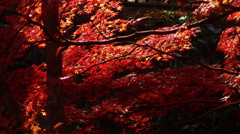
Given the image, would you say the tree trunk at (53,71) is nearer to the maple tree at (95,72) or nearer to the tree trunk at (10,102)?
the maple tree at (95,72)

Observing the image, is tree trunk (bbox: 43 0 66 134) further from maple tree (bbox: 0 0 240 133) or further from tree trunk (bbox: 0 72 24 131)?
tree trunk (bbox: 0 72 24 131)

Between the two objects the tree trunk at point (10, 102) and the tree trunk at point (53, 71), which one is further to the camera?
the tree trunk at point (53, 71)

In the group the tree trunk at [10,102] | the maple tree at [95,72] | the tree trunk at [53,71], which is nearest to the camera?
the tree trunk at [10,102]

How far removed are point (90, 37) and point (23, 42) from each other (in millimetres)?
1759

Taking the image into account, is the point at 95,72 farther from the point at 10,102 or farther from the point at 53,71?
the point at 10,102

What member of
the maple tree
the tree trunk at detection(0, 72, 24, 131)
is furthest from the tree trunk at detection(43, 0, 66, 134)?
the tree trunk at detection(0, 72, 24, 131)

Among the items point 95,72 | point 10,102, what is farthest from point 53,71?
point 95,72

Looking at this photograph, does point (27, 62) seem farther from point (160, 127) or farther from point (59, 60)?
point (59, 60)

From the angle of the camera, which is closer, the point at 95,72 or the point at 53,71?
the point at 53,71

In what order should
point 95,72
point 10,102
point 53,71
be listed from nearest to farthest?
point 10,102
point 53,71
point 95,72

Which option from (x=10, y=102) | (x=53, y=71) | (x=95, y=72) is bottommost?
(x=95, y=72)

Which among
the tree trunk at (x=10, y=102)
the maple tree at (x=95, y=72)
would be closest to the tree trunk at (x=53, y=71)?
the maple tree at (x=95, y=72)

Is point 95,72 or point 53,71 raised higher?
point 53,71

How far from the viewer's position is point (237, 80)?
5.07 metres
